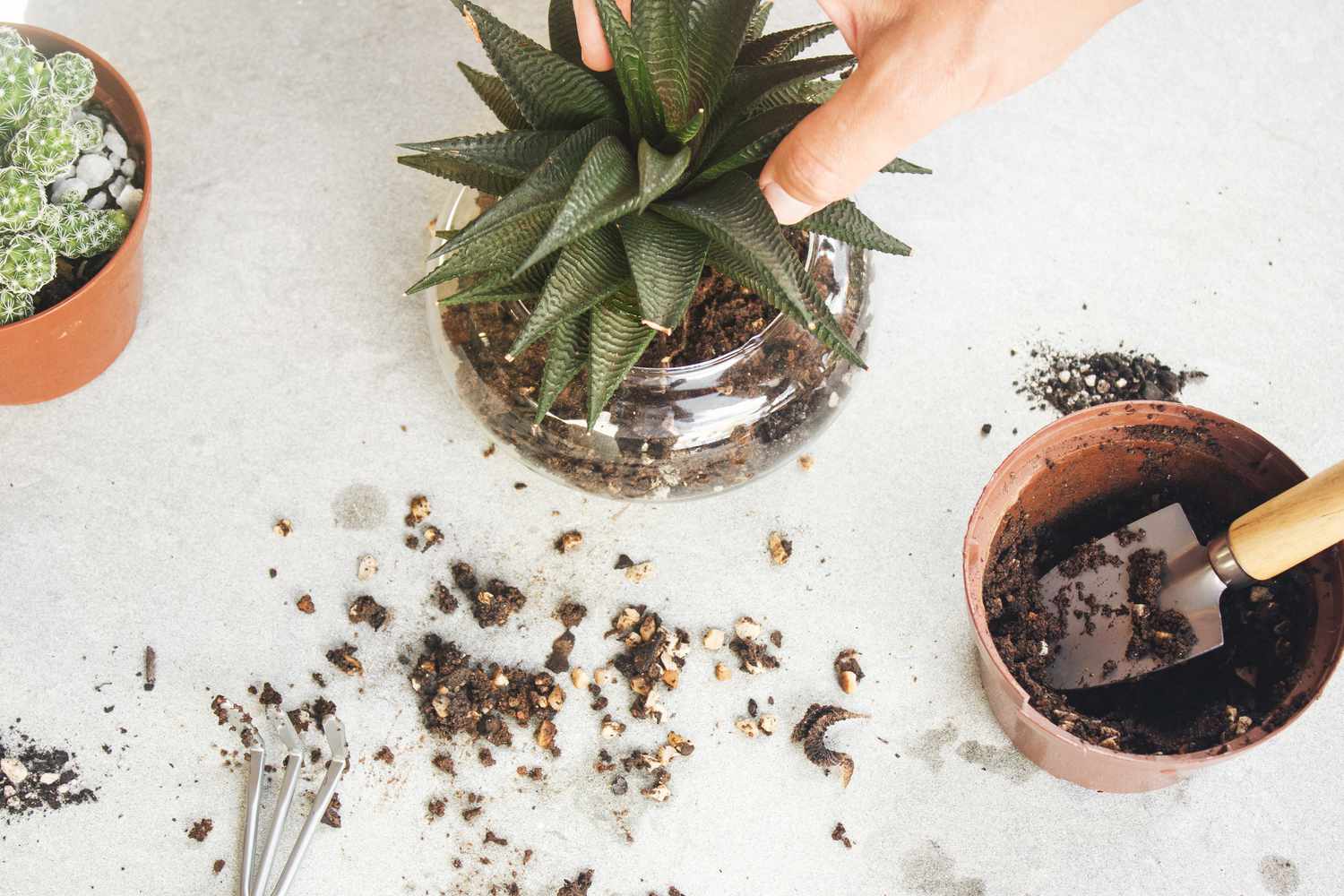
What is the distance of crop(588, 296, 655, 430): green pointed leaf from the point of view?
3.06 feet

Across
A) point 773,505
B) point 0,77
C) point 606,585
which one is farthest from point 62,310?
point 773,505

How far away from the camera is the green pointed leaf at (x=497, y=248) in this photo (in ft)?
2.89

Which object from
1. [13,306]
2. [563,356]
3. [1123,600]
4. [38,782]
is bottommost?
[38,782]

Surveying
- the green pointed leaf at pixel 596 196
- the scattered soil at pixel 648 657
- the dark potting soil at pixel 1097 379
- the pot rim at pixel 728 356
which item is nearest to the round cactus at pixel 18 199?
the pot rim at pixel 728 356

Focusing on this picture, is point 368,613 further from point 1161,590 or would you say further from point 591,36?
point 1161,590

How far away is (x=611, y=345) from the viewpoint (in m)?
0.94

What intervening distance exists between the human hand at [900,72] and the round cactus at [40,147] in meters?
0.58

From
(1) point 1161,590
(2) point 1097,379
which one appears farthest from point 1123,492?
(2) point 1097,379

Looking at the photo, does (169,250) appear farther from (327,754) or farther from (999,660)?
(999,660)

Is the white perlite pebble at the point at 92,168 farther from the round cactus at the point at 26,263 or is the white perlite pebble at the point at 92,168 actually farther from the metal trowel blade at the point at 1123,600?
the metal trowel blade at the point at 1123,600

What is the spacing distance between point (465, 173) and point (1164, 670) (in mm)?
859

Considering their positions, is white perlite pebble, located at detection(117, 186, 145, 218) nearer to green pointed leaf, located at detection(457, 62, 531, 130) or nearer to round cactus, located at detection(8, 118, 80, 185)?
round cactus, located at detection(8, 118, 80, 185)

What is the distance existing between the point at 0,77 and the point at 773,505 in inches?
35.8

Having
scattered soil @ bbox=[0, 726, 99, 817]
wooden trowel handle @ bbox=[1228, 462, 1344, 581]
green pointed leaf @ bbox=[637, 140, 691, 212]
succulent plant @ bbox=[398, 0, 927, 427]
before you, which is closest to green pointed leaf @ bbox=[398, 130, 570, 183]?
succulent plant @ bbox=[398, 0, 927, 427]
